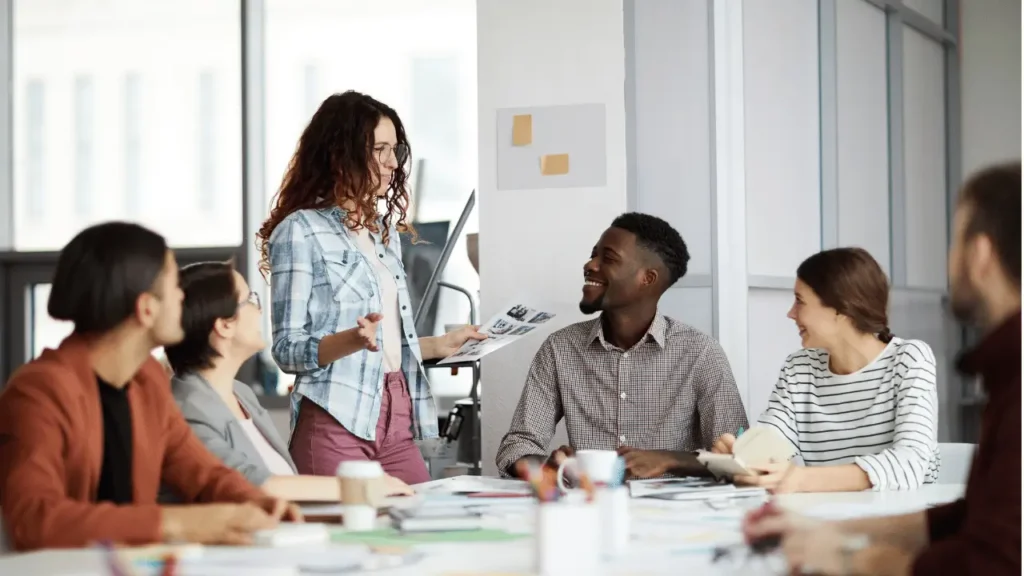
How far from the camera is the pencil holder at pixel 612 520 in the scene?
1578 millimetres

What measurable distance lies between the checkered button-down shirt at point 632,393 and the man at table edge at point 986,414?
1.49 meters

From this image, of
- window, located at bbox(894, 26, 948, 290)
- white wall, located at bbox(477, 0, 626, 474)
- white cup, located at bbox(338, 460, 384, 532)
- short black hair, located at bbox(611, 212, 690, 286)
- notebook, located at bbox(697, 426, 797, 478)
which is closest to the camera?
white cup, located at bbox(338, 460, 384, 532)

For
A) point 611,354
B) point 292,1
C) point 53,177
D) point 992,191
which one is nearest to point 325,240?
point 611,354

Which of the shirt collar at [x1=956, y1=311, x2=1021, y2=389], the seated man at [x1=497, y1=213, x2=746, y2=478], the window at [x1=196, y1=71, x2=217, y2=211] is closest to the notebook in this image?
the seated man at [x1=497, y1=213, x2=746, y2=478]

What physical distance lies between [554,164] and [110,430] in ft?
6.38

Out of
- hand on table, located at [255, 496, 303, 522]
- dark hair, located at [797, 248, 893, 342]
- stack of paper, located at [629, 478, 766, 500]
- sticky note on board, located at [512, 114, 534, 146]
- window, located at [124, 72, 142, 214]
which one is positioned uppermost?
window, located at [124, 72, 142, 214]

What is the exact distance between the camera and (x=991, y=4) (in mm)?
4719

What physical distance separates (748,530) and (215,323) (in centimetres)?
121

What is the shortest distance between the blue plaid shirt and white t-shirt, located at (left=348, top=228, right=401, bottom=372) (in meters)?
0.04

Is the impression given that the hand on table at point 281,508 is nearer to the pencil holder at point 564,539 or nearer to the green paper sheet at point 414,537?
the green paper sheet at point 414,537

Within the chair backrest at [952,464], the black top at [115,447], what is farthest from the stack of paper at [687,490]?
the black top at [115,447]

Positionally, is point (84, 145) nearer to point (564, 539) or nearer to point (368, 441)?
point (368, 441)

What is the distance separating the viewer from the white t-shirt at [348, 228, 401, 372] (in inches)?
109

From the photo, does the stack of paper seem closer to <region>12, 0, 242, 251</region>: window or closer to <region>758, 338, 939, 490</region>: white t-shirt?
<region>758, 338, 939, 490</region>: white t-shirt
